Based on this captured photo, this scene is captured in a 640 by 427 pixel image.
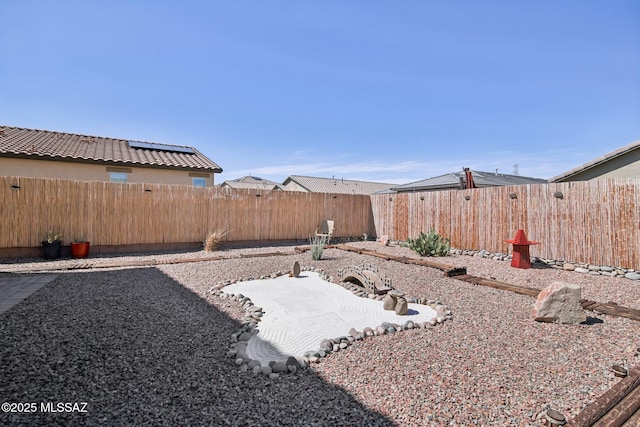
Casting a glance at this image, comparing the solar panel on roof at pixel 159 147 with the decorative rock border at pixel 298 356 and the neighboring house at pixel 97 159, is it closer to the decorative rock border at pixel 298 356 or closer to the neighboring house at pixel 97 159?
the neighboring house at pixel 97 159

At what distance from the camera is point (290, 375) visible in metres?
2.13

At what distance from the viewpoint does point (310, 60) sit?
8.53 m

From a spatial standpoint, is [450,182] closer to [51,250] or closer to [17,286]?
[51,250]

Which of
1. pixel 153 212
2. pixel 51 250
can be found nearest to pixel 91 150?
pixel 153 212

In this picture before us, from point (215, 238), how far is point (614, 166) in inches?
451

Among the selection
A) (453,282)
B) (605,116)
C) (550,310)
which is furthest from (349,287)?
(605,116)

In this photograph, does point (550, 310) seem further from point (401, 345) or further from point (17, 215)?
point (17, 215)

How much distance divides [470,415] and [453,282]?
351 cm

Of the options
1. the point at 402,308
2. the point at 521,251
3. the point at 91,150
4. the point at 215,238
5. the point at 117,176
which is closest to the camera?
the point at 402,308

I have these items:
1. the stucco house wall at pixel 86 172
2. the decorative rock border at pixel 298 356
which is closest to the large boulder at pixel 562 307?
the decorative rock border at pixel 298 356

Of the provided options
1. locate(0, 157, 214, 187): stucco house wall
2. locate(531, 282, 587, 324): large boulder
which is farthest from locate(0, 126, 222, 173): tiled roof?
locate(531, 282, 587, 324): large boulder

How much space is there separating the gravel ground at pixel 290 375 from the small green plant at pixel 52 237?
3792mm

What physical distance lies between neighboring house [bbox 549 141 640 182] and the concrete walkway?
12832 mm

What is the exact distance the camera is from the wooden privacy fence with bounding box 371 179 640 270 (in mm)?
5391
